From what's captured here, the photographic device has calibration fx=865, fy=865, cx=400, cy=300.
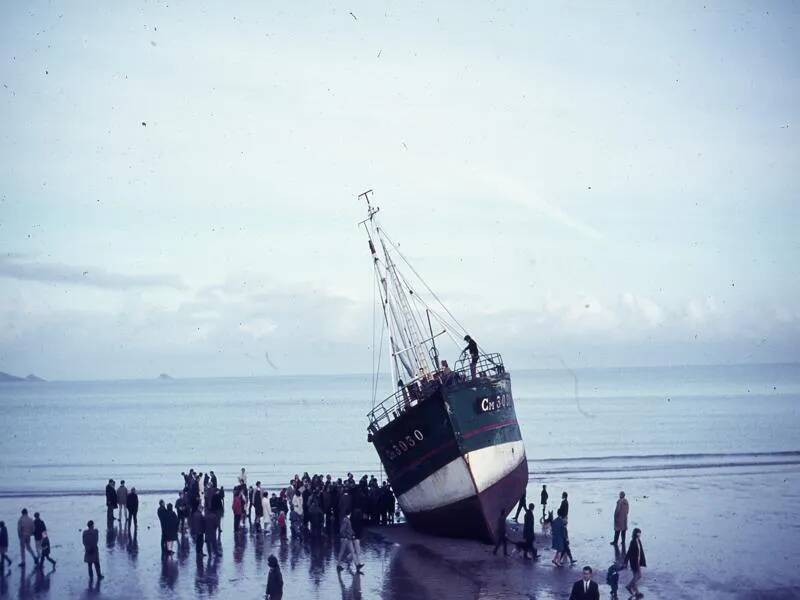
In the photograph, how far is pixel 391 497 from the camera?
2867cm

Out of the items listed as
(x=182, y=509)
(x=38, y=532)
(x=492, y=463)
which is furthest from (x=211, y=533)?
(x=492, y=463)

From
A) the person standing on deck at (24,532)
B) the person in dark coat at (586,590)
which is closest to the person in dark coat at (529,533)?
the person in dark coat at (586,590)

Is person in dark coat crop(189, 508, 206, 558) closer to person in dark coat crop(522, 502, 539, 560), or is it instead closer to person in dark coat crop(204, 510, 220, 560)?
person in dark coat crop(204, 510, 220, 560)

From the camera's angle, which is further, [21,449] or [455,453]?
[21,449]

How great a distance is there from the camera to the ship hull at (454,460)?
25.0 metres

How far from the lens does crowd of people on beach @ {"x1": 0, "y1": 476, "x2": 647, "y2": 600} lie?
70.2ft

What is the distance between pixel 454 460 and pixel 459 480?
2.04ft

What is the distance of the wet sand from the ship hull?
73 cm

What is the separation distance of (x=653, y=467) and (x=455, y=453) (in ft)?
89.7

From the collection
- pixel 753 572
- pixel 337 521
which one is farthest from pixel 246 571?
pixel 753 572

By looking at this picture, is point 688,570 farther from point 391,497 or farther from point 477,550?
point 391,497

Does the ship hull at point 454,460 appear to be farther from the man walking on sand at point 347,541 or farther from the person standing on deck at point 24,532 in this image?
the person standing on deck at point 24,532

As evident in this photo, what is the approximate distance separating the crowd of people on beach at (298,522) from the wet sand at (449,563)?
0.42 metres

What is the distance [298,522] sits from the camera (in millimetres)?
27172
